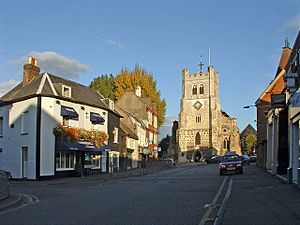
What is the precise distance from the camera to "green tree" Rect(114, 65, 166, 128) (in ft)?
243

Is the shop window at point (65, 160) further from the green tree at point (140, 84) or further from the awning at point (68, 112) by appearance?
the green tree at point (140, 84)

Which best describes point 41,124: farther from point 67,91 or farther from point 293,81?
point 293,81

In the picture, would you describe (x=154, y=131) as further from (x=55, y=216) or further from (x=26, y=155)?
(x=55, y=216)

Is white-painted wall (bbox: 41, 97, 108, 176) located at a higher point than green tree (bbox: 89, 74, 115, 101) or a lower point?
lower

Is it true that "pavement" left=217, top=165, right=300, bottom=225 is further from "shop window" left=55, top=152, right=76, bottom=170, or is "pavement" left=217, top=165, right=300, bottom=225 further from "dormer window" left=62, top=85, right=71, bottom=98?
"dormer window" left=62, top=85, right=71, bottom=98

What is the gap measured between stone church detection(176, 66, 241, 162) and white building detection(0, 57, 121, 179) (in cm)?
6467

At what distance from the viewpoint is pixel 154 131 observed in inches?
2795

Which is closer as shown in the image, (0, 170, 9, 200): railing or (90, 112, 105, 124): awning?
(0, 170, 9, 200): railing

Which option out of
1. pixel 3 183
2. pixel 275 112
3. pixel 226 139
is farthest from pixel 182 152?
pixel 3 183

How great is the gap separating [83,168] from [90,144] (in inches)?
87.7

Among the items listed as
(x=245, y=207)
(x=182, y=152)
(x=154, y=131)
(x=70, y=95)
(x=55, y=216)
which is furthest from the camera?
(x=182, y=152)

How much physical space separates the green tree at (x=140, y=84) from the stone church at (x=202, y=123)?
28.1 m

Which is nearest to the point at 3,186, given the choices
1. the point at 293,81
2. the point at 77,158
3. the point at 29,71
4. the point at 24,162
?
the point at 293,81

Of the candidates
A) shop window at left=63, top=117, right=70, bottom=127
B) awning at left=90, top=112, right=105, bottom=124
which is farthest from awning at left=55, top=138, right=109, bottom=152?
awning at left=90, top=112, right=105, bottom=124
